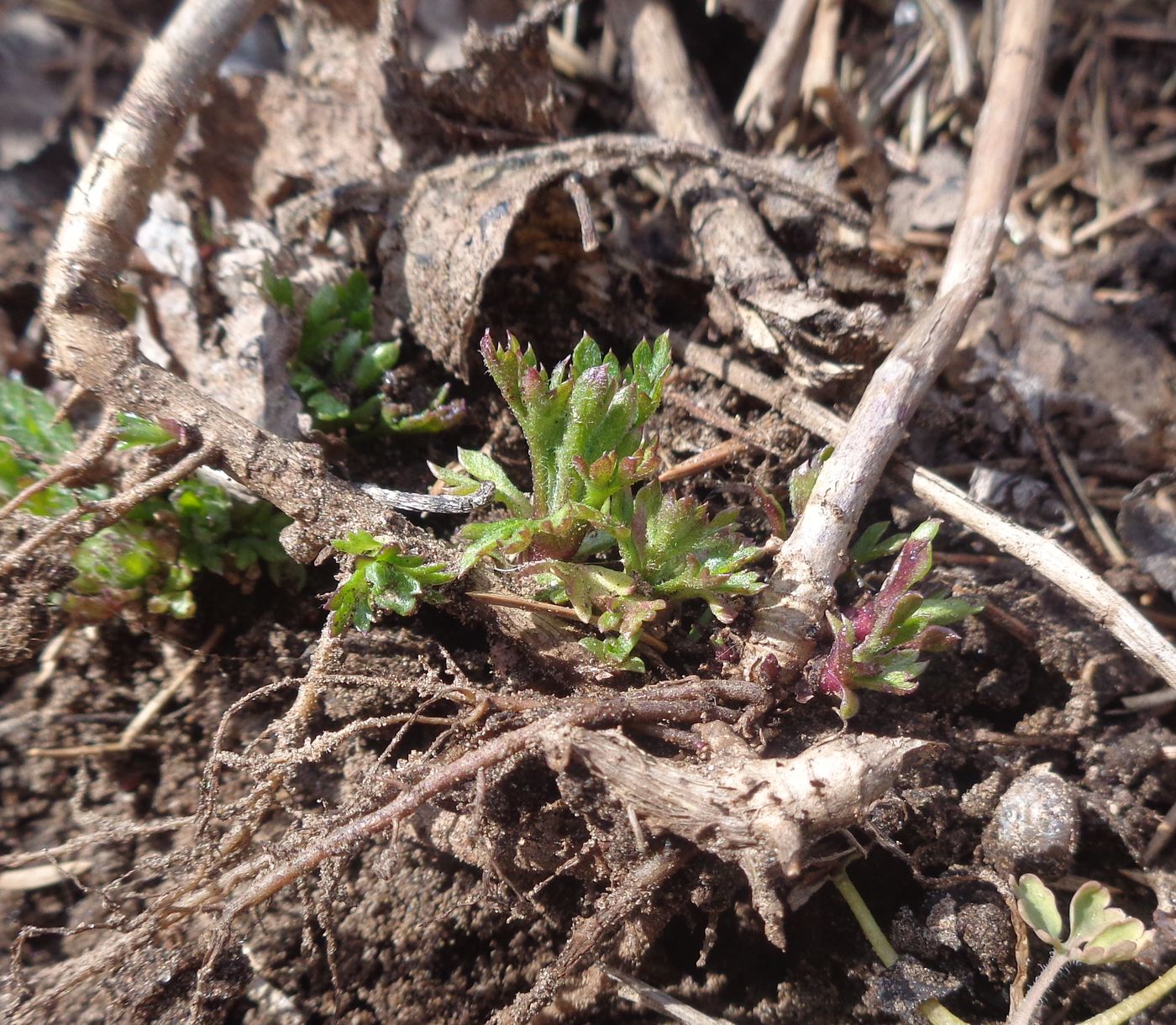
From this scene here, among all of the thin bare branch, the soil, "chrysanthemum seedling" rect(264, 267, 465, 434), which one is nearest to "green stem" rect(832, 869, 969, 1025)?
the soil

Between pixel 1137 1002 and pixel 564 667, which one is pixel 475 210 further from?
pixel 1137 1002

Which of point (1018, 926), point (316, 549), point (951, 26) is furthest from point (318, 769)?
point (951, 26)

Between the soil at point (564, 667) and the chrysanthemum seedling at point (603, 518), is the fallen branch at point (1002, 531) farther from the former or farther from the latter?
the chrysanthemum seedling at point (603, 518)

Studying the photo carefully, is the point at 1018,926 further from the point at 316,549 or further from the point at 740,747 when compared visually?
the point at 316,549

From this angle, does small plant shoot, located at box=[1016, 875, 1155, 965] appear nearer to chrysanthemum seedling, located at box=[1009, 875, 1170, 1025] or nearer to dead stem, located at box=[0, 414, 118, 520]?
chrysanthemum seedling, located at box=[1009, 875, 1170, 1025]

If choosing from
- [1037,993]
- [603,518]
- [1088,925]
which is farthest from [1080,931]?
[603,518]

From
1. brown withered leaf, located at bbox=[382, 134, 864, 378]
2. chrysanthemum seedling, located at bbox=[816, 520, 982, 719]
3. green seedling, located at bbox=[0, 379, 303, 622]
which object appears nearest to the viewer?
chrysanthemum seedling, located at bbox=[816, 520, 982, 719]
